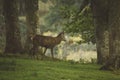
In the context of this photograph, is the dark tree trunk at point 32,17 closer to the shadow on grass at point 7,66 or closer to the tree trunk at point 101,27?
the tree trunk at point 101,27

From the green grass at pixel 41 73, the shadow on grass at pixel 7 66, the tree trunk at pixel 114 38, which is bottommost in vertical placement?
the green grass at pixel 41 73

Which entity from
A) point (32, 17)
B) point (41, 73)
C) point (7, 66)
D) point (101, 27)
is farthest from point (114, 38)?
point (32, 17)

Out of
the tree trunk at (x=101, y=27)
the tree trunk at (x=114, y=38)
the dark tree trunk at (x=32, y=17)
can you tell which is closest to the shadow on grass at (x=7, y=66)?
the tree trunk at (x=114, y=38)

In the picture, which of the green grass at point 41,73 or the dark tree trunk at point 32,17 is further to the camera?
the dark tree trunk at point 32,17

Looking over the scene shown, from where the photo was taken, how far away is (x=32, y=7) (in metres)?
30.2

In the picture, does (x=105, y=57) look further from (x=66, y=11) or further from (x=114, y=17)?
(x=66, y=11)

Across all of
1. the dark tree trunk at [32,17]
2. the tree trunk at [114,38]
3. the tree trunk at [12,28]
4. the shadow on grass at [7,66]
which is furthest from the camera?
the dark tree trunk at [32,17]

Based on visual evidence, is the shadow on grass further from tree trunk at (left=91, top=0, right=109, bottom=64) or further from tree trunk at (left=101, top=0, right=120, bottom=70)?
tree trunk at (left=91, top=0, right=109, bottom=64)

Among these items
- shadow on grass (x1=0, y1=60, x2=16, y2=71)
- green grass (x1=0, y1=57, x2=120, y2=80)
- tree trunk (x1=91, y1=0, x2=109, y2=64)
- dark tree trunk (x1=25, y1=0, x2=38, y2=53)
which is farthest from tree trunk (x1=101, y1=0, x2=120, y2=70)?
dark tree trunk (x1=25, y1=0, x2=38, y2=53)

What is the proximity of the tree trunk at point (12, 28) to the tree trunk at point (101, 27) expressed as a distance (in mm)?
5816

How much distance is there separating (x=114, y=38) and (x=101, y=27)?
3240 mm

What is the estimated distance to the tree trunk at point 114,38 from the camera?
22.0 metres

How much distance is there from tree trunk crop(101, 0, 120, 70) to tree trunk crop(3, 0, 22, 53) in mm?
8148

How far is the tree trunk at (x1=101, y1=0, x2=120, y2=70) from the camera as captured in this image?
22.0m
